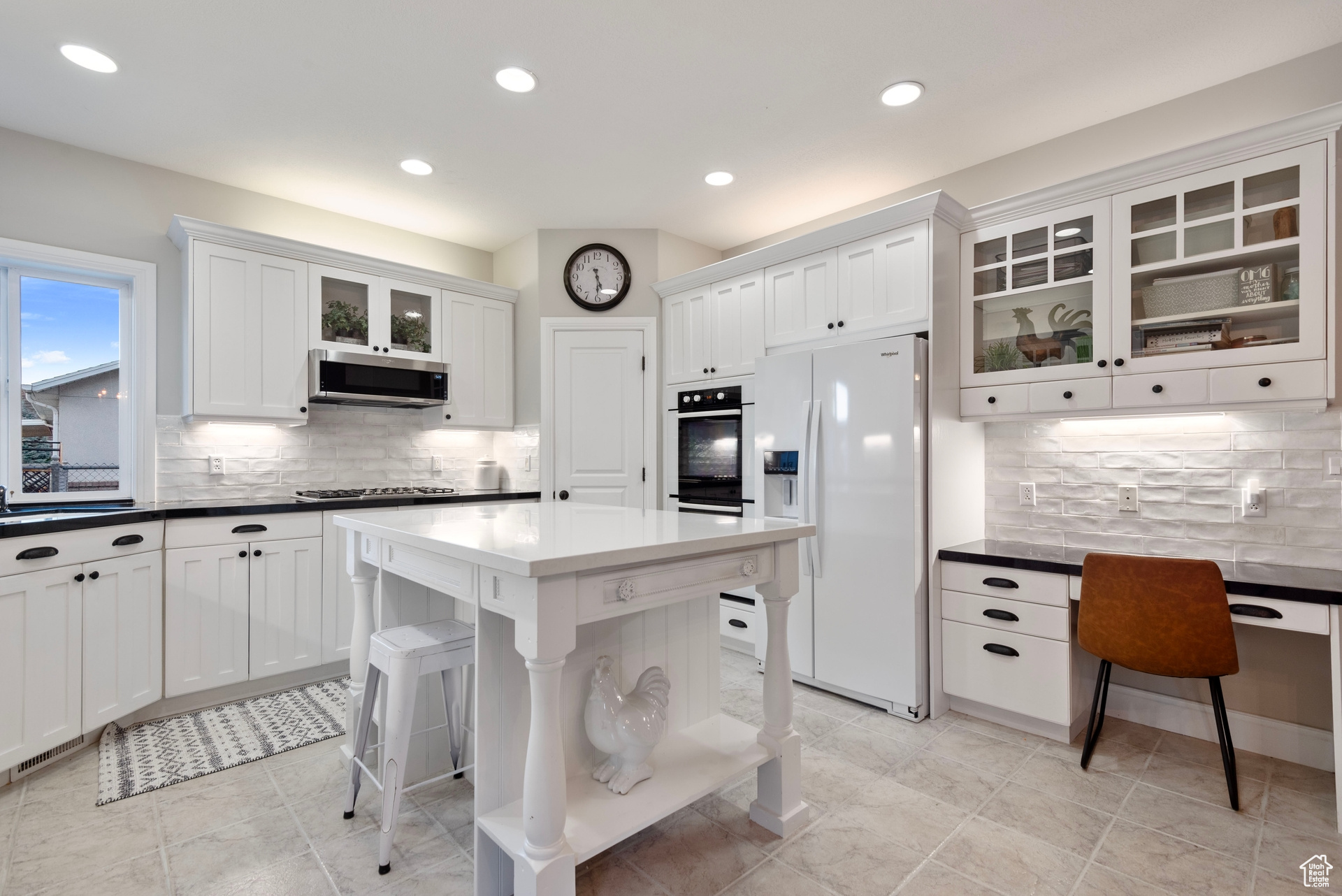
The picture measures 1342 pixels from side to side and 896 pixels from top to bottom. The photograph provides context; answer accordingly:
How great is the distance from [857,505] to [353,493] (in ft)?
9.48

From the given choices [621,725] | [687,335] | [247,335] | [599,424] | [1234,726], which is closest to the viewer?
[621,725]

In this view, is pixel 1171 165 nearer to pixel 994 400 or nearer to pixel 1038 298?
pixel 1038 298

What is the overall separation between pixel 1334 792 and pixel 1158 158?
7.65ft

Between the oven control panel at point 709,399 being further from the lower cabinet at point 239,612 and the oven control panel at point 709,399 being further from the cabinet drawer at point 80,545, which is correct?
the cabinet drawer at point 80,545

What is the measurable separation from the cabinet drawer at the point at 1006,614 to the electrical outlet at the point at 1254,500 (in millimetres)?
796

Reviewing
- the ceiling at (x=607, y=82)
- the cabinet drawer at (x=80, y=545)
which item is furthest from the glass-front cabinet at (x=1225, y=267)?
the cabinet drawer at (x=80, y=545)

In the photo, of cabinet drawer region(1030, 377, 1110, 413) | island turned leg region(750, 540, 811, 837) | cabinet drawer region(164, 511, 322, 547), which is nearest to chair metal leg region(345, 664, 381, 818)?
island turned leg region(750, 540, 811, 837)

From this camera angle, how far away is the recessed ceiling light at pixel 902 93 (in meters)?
2.55

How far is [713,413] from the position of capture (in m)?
3.82

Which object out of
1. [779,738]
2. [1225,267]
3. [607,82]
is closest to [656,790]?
[779,738]

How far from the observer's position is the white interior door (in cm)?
419

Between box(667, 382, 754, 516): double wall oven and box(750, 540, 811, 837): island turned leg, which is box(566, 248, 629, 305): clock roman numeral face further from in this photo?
box(750, 540, 811, 837): island turned leg

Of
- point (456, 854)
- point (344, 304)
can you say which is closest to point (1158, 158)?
Result: point (456, 854)

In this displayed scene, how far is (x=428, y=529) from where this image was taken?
1.85 meters
